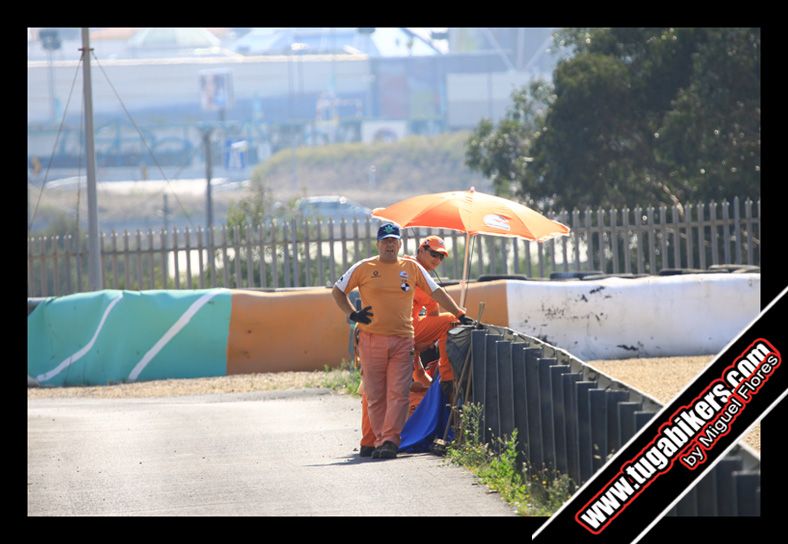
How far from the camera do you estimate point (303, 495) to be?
370 inches

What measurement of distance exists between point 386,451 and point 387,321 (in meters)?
0.98

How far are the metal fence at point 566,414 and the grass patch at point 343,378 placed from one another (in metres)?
5.28

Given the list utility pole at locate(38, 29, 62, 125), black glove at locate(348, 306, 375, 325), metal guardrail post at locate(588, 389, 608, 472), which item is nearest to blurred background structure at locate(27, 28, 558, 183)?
utility pole at locate(38, 29, 62, 125)

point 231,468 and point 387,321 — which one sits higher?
point 387,321

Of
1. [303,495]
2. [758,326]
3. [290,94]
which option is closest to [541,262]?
[303,495]

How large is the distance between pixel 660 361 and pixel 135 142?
14612cm

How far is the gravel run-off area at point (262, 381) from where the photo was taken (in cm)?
1709

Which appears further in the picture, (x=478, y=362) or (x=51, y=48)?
(x=51, y=48)

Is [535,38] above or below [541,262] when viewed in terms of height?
above

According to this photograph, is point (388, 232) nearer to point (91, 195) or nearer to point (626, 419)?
point (626, 419)

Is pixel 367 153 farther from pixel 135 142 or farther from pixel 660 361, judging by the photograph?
pixel 660 361

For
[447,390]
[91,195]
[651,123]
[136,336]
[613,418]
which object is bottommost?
[136,336]

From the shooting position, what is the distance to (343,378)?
679 inches

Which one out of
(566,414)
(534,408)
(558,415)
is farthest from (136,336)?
(566,414)
